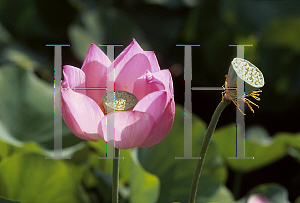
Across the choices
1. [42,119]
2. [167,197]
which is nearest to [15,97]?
[42,119]

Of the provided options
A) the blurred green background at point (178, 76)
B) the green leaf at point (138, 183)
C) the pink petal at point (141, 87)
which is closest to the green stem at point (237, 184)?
the blurred green background at point (178, 76)

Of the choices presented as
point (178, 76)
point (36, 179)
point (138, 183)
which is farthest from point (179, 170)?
point (178, 76)

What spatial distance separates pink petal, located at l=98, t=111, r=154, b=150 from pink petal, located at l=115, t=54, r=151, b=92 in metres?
0.07

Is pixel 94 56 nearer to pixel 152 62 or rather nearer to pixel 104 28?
pixel 152 62

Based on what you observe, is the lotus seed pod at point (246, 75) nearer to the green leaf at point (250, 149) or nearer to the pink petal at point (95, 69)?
the pink petal at point (95, 69)

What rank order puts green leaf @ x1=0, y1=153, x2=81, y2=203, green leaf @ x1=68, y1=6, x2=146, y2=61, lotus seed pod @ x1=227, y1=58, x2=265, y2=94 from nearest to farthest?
lotus seed pod @ x1=227, y1=58, x2=265, y2=94 → green leaf @ x1=0, y1=153, x2=81, y2=203 → green leaf @ x1=68, y1=6, x2=146, y2=61

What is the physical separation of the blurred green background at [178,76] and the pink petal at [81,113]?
184 mm

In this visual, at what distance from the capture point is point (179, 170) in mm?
469

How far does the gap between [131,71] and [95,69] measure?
32mm

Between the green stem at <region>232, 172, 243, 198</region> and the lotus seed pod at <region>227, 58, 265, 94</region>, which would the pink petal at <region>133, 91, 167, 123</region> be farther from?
the green stem at <region>232, 172, 243, 198</region>

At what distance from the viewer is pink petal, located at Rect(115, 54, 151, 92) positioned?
281 millimetres

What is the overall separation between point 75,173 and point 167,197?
0.43ft

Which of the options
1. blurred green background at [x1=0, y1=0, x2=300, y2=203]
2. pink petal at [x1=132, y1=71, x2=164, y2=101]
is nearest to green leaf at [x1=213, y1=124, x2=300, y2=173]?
blurred green background at [x1=0, y1=0, x2=300, y2=203]

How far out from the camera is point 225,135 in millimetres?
571
